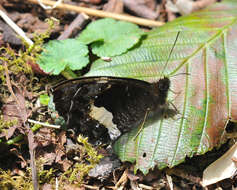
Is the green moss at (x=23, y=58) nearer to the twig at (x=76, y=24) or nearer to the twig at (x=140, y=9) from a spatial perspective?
the twig at (x=76, y=24)

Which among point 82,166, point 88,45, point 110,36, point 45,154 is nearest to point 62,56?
point 88,45

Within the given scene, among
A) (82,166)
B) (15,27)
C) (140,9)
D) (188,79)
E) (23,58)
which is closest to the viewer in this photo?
(82,166)

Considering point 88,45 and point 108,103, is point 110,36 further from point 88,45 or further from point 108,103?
point 108,103

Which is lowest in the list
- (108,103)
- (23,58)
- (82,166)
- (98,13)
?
(82,166)

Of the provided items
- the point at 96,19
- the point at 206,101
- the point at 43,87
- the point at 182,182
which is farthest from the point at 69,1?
the point at 182,182

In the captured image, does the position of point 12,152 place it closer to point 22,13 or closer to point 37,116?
point 37,116

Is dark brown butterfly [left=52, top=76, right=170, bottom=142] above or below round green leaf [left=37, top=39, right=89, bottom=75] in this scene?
below

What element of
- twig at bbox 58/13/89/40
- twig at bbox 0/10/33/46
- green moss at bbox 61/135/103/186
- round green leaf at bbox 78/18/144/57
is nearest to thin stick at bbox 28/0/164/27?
twig at bbox 58/13/89/40

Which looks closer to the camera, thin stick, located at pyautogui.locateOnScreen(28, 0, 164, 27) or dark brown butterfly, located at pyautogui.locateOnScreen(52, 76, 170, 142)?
dark brown butterfly, located at pyautogui.locateOnScreen(52, 76, 170, 142)

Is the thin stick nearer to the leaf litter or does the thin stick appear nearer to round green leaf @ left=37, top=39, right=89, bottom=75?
round green leaf @ left=37, top=39, right=89, bottom=75
